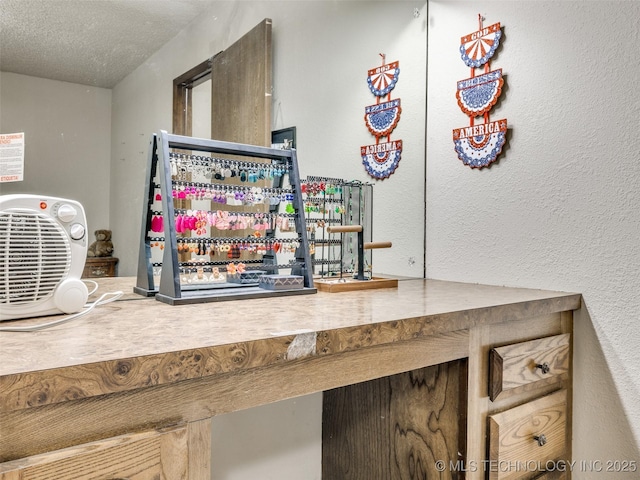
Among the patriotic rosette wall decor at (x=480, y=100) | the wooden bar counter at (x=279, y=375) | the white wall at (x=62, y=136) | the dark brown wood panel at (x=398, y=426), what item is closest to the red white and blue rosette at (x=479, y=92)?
the patriotic rosette wall decor at (x=480, y=100)

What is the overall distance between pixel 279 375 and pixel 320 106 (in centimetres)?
111

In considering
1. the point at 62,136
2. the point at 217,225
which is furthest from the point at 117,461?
the point at 62,136

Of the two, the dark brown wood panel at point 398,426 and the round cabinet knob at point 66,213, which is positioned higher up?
the round cabinet knob at point 66,213

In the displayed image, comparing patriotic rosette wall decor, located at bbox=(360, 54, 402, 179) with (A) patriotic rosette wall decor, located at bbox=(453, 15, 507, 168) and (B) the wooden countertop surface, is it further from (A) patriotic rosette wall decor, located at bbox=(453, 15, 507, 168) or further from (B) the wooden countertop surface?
(B) the wooden countertop surface

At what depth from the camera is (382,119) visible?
174 centimetres

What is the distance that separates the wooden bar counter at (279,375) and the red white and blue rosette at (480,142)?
1.31 feet

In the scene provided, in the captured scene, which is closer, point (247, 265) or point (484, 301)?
point (484, 301)

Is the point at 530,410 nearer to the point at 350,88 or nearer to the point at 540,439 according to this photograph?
the point at 540,439

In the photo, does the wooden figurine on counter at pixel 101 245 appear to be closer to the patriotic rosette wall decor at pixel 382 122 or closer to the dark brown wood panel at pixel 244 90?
the dark brown wood panel at pixel 244 90

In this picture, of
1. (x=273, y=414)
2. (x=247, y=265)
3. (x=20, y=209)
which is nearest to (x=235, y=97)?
(x=247, y=265)

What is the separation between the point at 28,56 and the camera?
42.3 inches

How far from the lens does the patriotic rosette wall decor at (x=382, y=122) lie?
1.72m

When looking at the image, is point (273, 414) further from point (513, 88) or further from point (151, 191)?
point (513, 88)

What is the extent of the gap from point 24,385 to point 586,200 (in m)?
1.29
